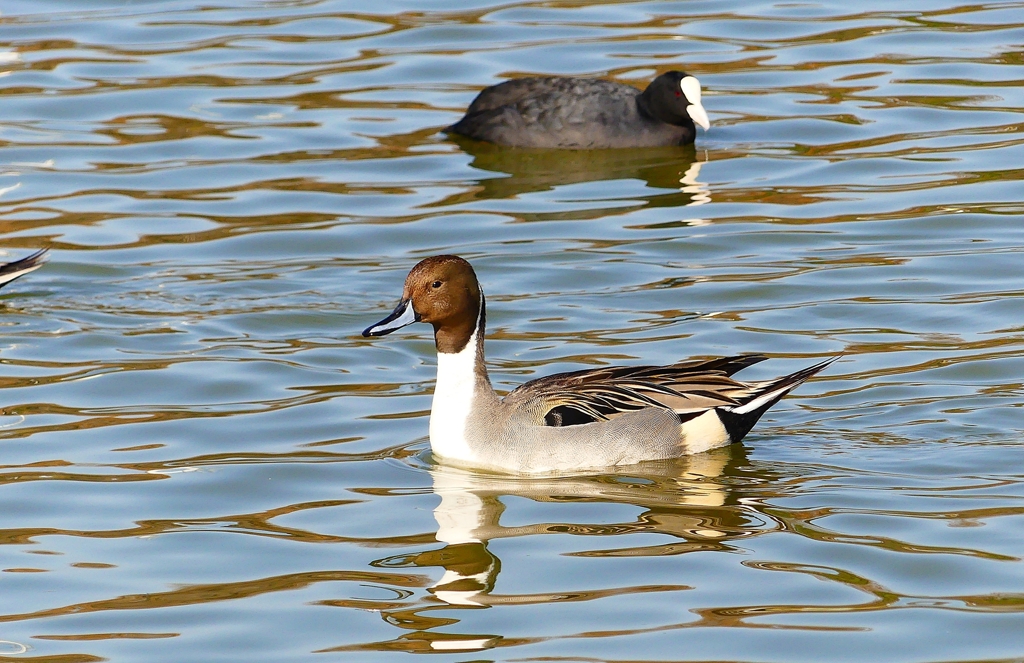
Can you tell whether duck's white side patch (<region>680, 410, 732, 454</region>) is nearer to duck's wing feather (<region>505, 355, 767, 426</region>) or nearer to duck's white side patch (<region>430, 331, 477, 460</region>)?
duck's wing feather (<region>505, 355, 767, 426</region>)

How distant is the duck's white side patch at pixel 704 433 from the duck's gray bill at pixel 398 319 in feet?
4.07

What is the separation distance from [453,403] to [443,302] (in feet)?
1.41

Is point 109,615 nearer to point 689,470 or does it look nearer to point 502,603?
point 502,603

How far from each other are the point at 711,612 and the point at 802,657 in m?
0.44

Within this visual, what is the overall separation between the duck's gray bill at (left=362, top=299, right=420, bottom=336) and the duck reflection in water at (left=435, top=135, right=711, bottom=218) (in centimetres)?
435

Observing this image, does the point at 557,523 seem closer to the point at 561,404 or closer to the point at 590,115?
the point at 561,404

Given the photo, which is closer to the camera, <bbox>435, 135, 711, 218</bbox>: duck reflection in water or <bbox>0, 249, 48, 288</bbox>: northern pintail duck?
<bbox>0, 249, 48, 288</bbox>: northern pintail duck

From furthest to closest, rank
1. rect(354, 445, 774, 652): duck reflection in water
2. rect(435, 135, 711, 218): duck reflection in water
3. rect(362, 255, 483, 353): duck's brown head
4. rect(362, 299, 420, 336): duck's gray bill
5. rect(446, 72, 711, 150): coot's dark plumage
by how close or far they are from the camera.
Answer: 1. rect(446, 72, 711, 150): coot's dark plumage
2. rect(435, 135, 711, 218): duck reflection in water
3. rect(362, 255, 483, 353): duck's brown head
4. rect(362, 299, 420, 336): duck's gray bill
5. rect(354, 445, 774, 652): duck reflection in water

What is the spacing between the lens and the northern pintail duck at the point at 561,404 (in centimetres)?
749

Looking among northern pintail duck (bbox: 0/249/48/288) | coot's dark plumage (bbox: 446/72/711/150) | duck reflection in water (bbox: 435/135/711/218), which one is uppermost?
coot's dark plumage (bbox: 446/72/711/150)

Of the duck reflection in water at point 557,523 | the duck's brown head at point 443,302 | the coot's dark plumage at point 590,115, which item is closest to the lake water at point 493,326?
the duck reflection in water at point 557,523

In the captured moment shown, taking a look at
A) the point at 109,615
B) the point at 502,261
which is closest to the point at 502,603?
the point at 109,615

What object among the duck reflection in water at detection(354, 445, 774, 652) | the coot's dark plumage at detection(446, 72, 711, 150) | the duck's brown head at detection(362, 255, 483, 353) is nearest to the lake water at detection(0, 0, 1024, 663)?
the duck reflection in water at detection(354, 445, 774, 652)

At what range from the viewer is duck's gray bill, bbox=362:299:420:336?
7.46 m
